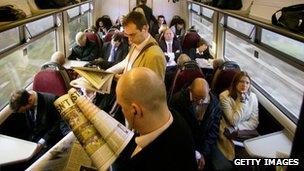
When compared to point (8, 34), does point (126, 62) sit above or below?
below

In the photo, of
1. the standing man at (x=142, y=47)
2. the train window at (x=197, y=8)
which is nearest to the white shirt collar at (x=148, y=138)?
Answer: the standing man at (x=142, y=47)

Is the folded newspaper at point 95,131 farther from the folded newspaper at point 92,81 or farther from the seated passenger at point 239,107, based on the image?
the seated passenger at point 239,107

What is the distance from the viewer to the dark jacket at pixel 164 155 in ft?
4.25

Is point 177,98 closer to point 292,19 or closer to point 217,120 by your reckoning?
point 217,120

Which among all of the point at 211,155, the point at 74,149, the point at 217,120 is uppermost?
the point at 74,149

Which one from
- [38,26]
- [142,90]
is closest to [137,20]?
[142,90]

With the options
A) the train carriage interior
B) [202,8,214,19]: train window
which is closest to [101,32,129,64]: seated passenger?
the train carriage interior

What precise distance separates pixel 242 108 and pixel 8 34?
2.72 metres

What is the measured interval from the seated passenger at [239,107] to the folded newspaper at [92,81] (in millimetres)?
1766

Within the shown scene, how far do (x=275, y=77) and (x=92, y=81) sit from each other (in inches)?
104

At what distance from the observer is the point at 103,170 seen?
3.44 ft

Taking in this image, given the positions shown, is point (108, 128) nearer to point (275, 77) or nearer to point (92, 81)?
point (92, 81)

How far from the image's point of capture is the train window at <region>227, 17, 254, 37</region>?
14.0ft

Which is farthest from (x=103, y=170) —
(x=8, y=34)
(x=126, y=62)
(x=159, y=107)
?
(x=8, y=34)
